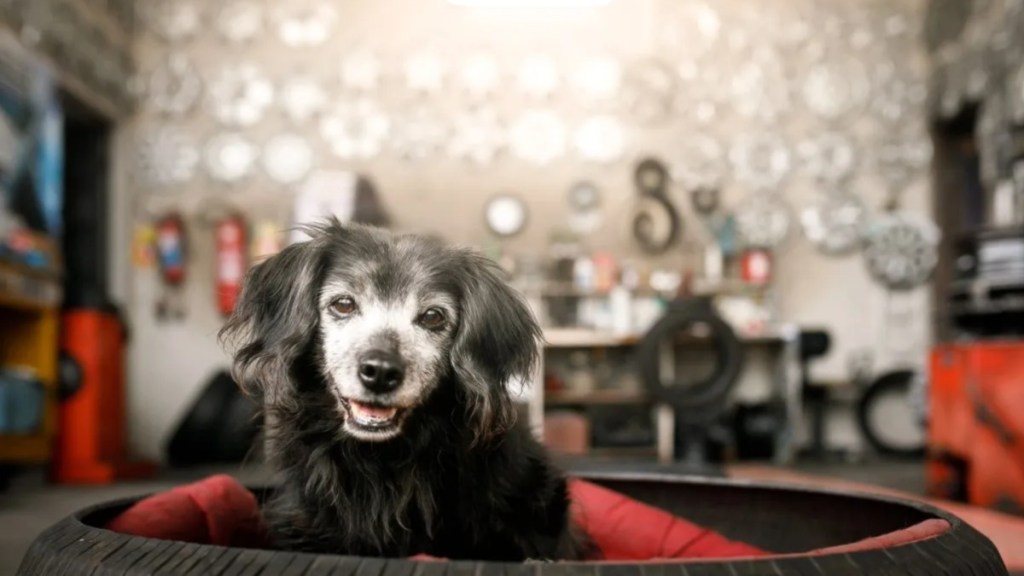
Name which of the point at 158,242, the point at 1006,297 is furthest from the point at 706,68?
the point at 158,242

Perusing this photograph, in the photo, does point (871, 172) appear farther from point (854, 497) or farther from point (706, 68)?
point (854, 497)

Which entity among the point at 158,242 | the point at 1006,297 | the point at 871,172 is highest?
the point at 871,172

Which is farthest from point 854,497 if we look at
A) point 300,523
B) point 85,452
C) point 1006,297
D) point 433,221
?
point 433,221

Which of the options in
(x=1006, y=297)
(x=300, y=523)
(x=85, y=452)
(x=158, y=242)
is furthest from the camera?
(x=158, y=242)

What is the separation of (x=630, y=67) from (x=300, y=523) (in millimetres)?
6263

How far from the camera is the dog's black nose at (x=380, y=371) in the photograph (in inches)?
45.2

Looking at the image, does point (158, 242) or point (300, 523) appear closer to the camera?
point (300, 523)

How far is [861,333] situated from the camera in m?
6.99

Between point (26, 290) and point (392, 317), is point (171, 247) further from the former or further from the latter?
point (392, 317)

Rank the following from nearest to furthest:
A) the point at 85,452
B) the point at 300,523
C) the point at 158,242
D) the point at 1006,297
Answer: the point at 300,523 < the point at 1006,297 < the point at 85,452 < the point at 158,242

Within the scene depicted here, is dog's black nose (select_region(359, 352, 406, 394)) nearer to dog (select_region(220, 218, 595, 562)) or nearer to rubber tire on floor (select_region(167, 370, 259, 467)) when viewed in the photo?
dog (select_region(220, 218, 595, 562))

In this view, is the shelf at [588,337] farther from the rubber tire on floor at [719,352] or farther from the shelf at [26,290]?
the shelf at [26,290]

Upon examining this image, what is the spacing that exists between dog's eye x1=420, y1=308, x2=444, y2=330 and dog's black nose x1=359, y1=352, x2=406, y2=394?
0.13 metres

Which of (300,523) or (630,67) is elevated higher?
(630,67)
